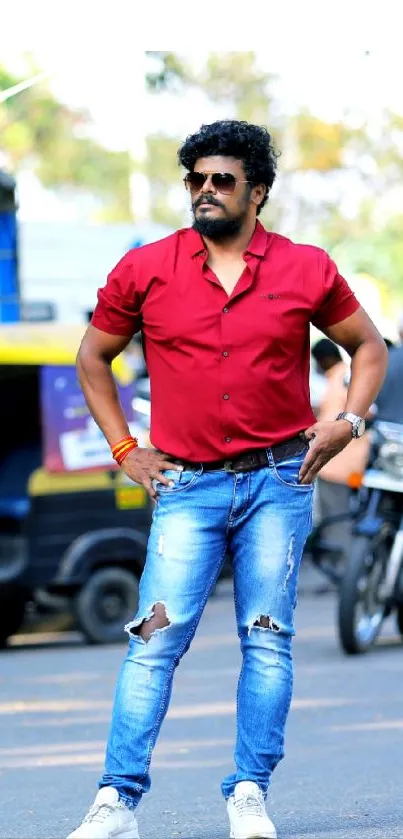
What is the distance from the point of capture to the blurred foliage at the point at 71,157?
50281mm

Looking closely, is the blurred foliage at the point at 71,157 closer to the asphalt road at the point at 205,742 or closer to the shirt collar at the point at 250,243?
the asphalt road at the point at 205,742

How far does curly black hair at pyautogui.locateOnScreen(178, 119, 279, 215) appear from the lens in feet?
17.0

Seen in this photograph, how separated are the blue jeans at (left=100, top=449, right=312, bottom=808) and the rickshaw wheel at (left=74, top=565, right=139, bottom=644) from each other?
20.4 ft

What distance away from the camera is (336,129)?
46.0 m

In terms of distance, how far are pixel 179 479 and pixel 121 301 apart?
1.60 feet

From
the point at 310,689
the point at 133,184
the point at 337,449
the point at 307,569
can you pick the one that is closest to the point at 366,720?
the point at 310,689

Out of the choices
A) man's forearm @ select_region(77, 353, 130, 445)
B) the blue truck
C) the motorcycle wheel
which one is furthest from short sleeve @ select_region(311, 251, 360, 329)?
the blue truck

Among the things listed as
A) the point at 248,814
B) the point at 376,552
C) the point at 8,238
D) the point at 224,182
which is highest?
the point at 8,238

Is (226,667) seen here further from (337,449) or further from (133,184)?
(133,184)

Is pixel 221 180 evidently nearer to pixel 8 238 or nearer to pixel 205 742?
pixel 205 742

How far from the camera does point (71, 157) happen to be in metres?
57.7

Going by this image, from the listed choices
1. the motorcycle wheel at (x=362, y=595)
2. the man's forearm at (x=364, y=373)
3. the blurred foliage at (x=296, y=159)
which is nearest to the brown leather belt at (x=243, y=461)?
the man's forearm at (x=364, y=373)

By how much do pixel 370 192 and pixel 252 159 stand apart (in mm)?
43774

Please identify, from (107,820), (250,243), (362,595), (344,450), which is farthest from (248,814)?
Answer: (344,450)
